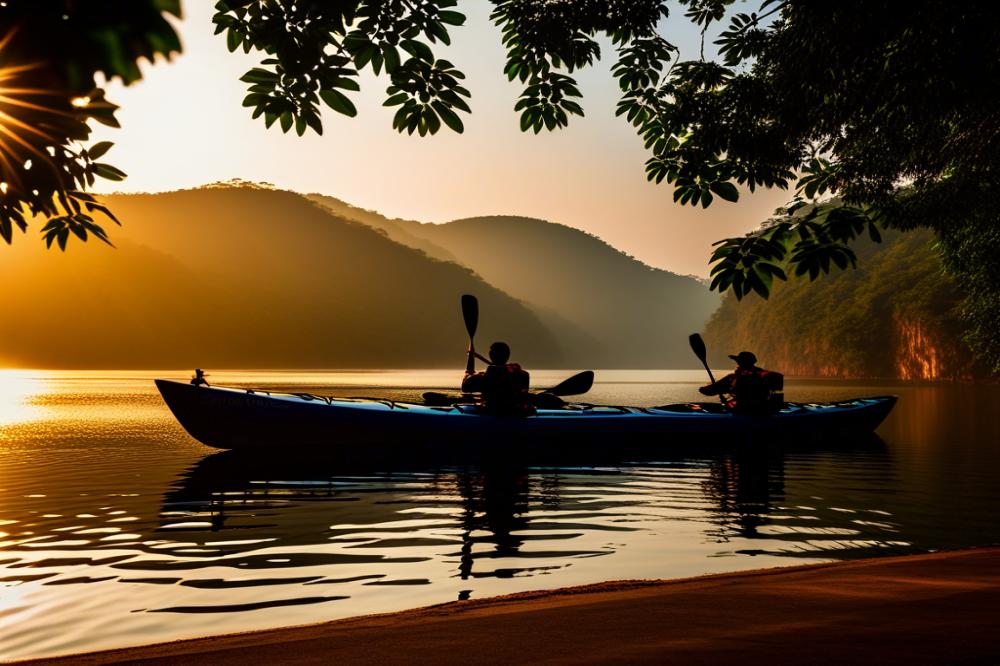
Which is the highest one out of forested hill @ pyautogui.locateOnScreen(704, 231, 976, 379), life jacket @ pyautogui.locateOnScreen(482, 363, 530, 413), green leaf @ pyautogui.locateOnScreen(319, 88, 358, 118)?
forested hill @ pyautogui.locateOnScreen(704, 231, 976, 379)

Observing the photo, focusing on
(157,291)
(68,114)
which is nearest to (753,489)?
(68,114)

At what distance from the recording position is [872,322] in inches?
4355

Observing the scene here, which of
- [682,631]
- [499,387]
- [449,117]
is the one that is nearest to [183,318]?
[499,387]

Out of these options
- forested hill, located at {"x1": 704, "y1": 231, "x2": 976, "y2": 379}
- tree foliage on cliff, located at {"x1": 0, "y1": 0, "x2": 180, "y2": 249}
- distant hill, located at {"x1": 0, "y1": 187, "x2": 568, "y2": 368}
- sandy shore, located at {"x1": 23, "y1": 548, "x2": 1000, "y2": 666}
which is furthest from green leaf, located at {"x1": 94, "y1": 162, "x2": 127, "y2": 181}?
distant hill, located at {"x1": 0, "y1": 187, "x2": 568, "y2": 368}

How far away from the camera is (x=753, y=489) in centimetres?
1343

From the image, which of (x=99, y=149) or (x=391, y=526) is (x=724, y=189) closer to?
(x=99, y=149)

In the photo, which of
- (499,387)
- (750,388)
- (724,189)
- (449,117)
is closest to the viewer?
(449,117)

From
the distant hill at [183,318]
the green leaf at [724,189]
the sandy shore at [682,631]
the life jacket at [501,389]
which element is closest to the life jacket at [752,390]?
the life jacket at [501,389]

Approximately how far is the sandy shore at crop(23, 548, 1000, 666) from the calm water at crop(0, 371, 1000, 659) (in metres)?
2.02

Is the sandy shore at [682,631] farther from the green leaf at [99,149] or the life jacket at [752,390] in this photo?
the life jacket at [752,390]

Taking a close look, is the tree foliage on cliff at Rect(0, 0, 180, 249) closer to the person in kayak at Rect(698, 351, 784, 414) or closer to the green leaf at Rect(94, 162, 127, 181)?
the green leaf at Rect(94, 162, 127, 181)

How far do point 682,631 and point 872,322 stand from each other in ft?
389

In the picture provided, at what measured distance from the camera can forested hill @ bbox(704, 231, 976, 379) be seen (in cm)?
9350

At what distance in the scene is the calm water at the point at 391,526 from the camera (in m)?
6.28
